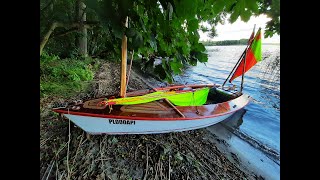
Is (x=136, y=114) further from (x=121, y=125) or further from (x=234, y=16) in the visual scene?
(x=234, y=16)

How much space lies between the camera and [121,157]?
4.61 feet

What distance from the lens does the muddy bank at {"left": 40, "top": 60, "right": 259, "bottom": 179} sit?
1.20 m

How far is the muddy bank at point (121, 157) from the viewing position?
3.93 feet

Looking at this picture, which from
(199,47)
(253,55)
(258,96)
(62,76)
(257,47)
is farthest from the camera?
(258,96)

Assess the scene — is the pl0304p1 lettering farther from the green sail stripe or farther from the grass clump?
the green sail stripe

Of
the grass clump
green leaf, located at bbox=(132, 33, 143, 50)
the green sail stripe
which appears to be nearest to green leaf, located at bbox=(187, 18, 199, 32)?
green leaf, located at bbox=(132, 33, 143, 50)

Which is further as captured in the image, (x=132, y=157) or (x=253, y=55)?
(x=253, y=55)

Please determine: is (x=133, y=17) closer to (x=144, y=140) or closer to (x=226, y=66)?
(x=144, y=140)

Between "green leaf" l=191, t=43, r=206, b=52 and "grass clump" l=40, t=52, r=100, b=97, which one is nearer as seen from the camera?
"green leaf" l=191, t=43, r=206, b=52

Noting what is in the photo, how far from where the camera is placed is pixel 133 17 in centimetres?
46

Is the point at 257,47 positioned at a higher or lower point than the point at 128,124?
higher

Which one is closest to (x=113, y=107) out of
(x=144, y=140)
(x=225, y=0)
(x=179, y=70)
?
(x=144, y=140)

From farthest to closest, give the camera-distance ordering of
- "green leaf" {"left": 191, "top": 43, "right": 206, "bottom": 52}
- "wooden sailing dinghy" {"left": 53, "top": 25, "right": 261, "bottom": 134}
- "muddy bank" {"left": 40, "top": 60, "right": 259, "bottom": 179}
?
"wooden sailing dinghy" {"left": 53, "top": 25, "right": 261, "bottom": 134} → "muddy bank" {"left": 40, "top": 60, "right": 259, "bottom": 179} → "green leaf" {"left": 191, "top": 43, "right": 206, "bottom": 52}

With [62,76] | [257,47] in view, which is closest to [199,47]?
[62,76]
